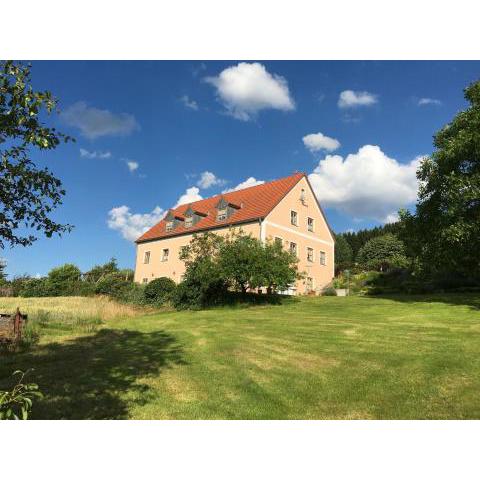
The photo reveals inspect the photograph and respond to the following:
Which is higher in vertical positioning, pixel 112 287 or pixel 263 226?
pixel 263 226

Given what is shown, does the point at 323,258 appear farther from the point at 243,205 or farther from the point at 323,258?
the point at 243,205

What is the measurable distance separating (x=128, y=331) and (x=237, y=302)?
9.82m

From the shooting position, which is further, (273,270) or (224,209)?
(224,209)

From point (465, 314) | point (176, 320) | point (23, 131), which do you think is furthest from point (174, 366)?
point (465, 314)

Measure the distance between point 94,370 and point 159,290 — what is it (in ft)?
67.8

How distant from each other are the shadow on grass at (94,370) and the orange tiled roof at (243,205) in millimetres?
22361

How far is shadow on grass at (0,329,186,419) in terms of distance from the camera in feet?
23.0

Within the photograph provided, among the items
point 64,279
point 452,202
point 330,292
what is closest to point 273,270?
point 452,202

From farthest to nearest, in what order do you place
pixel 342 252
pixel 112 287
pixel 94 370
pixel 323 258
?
pixel 342 252 < pixel 323 258 < pixel 112 287 < pixel 94 370

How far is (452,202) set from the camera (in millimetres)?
19422

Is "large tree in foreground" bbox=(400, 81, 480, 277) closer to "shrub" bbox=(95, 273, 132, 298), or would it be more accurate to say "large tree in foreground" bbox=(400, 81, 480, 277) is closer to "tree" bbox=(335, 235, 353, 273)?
"shrub" bbox=(95, 273, 132, 298)

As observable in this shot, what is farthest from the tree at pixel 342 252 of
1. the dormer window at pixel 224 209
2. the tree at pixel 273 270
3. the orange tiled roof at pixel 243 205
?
the tree at pixel 273 270

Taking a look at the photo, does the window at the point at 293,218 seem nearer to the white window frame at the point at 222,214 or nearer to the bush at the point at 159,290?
the white window frame at the point at 222,214

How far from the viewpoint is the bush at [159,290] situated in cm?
2970
